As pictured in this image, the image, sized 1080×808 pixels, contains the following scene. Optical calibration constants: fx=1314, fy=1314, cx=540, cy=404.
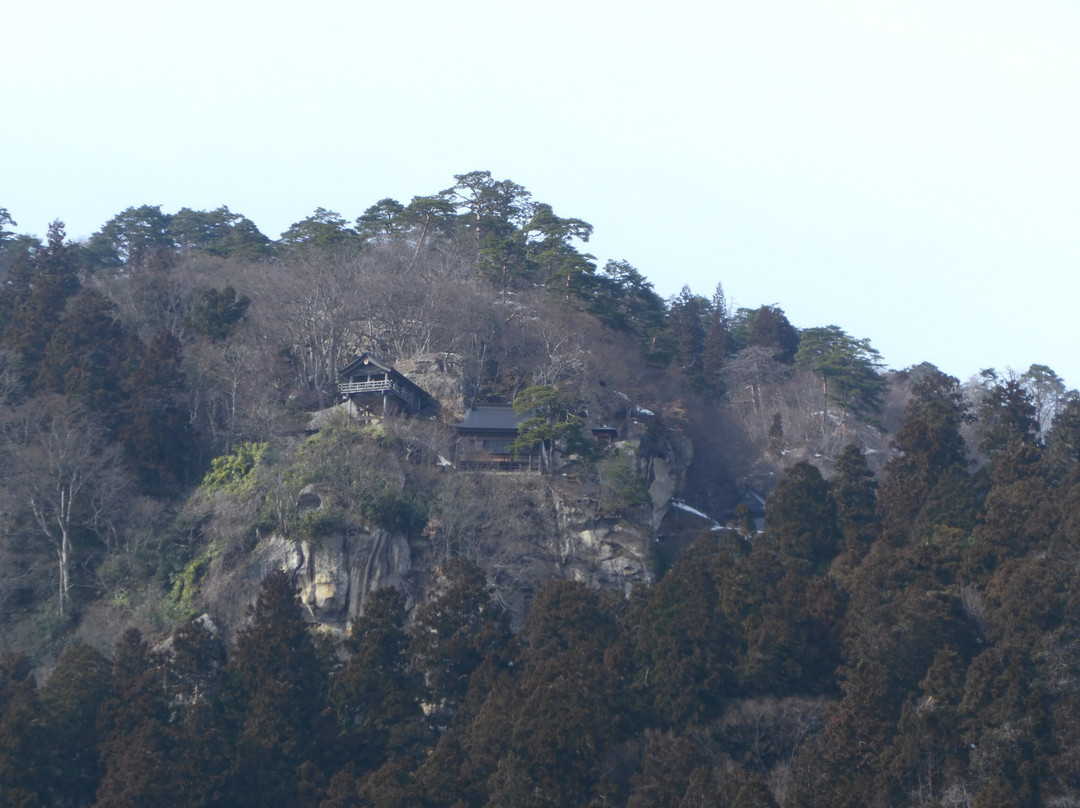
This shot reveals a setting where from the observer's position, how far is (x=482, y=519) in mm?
32062

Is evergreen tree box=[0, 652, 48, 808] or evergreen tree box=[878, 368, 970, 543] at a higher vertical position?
evergreen tree box=[878, 368, 970, 543]

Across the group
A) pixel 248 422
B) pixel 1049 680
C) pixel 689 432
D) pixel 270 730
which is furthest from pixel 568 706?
pixel 689 432

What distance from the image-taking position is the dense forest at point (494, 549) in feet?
73.2

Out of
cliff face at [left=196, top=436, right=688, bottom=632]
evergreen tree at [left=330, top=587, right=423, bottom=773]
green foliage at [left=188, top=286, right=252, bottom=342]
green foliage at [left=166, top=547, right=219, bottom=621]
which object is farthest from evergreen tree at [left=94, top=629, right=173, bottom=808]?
green foliage at [left=188, top=286, right=252, bottom=342]

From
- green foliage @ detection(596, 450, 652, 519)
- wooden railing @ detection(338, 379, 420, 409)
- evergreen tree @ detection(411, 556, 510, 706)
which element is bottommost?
evergreen tree @ detection(411, 556, 510, 706)

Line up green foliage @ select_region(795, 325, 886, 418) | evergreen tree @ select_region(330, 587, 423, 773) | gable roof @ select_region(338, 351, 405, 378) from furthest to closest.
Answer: green foliage @ select_region(795, 325, 886, 418) < gable roof @ select_region(338, 351, 405, 378) < evergreen tree @ select_region(330, 587, 423, 773)

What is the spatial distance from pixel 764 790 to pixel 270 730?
9.06 metres

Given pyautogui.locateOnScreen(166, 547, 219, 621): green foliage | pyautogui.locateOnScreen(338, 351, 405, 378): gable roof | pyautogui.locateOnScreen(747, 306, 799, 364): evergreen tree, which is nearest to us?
pyautogui.locateOnScreen(166, 547, 219, 621): green foliage

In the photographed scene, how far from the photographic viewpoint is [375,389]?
35188 millimetres

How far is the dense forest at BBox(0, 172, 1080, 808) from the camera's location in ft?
73.2

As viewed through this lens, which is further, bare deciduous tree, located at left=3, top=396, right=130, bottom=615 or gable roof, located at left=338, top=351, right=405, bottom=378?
gable roof, located at left=338, top=351, right=405, bottom=378

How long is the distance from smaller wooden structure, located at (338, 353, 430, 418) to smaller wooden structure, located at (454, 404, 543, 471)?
1.75 metres

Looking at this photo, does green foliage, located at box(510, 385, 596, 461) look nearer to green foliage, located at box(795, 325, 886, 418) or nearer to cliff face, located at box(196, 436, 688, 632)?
cliff face, located at box(196, 436, 688, 632)

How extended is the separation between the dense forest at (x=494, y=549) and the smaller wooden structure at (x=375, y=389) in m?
0.70
